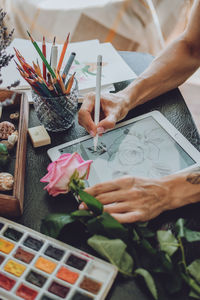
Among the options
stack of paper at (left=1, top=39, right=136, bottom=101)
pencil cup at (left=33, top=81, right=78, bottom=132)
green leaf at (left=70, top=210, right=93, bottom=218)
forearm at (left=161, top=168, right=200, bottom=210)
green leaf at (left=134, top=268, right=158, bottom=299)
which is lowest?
green leaf at (left=134, top=268, right=158, bottom=299)

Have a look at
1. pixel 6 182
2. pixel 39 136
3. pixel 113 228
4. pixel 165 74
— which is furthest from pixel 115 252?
pixel 165 74

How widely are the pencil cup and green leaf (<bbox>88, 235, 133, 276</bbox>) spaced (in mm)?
382

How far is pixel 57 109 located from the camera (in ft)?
2.70

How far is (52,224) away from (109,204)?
0.14m

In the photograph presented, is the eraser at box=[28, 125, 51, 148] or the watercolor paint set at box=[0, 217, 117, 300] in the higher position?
the eraser at box=[28, 125, 51, 148]

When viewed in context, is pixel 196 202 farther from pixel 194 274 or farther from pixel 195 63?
pixel 195 63

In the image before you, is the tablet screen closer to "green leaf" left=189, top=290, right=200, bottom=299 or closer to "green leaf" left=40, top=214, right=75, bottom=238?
"green leaf" left=40, top=214, right=75, bottom=238

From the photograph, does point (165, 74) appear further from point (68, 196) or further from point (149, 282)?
point (149, 282)

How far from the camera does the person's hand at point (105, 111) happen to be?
2.77ft

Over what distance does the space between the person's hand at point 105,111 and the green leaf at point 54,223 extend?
0.91ft

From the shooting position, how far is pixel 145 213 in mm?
673

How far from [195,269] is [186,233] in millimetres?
69

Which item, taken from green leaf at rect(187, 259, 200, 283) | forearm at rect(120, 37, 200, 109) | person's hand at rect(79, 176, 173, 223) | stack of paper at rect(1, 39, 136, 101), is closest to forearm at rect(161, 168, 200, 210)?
person's hand at rect(79, 176, 173, 223)

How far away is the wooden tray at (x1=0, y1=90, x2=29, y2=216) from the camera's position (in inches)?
25.7
